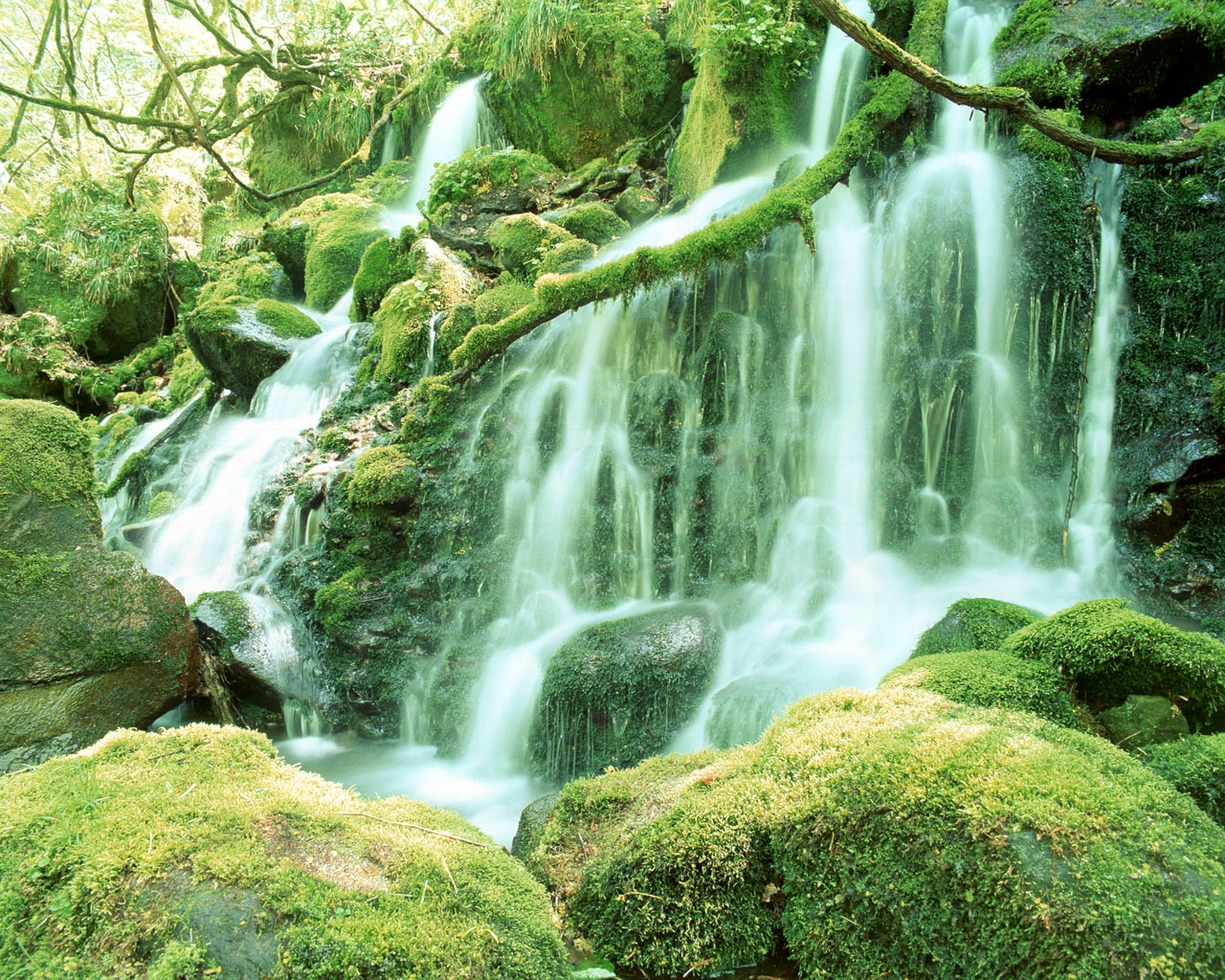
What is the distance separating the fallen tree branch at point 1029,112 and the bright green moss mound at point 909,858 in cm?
518

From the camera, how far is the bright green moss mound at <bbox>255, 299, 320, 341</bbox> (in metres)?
11.6

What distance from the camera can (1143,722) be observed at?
3.18m

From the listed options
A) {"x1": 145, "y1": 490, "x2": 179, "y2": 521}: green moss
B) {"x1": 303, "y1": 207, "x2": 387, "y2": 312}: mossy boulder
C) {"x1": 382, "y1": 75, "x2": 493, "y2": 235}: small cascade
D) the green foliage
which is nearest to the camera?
{"x1": 145, "y1": 490, "x2": 179, "y2": 521}: green moss

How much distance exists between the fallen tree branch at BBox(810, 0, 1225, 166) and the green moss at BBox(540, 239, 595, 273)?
4105 millimetres

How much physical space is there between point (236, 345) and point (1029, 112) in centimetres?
997

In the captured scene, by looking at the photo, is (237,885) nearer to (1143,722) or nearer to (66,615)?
(1143,722)

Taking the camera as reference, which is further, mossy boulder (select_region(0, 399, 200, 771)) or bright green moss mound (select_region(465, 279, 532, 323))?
bright green moss mound (select_region(465, 279, 532, 323))

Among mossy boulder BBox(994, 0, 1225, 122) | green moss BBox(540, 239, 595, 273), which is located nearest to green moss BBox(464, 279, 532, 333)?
green moss BBox(540, 239, 595, 273)

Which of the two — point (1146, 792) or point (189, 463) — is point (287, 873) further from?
point (189, 463)

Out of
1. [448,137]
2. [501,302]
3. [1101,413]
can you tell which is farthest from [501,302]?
[448,137]

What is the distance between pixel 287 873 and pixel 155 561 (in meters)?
8.01

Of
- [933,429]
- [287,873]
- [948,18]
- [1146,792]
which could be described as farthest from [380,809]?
[948,18]

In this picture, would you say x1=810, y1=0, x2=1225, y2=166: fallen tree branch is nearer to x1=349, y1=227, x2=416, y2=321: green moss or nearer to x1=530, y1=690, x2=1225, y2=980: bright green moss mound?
x1=530, y1=690, x2=1225, y2=980: bright green moss mound

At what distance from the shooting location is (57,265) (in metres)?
16.3
